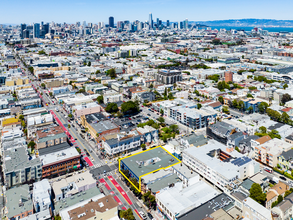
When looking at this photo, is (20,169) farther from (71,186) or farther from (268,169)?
(268,169)

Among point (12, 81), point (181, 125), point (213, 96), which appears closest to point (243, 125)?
point (181, 125)

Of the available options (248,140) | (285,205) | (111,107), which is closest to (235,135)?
(248,140)

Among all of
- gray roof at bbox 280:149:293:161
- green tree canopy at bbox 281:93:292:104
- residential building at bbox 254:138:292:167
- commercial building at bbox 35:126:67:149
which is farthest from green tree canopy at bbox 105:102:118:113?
green tree canopy at bbox 281:93:292:104

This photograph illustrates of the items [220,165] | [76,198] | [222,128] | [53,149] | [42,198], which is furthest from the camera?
[222,128]

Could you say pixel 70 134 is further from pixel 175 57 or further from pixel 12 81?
pixel 175 57

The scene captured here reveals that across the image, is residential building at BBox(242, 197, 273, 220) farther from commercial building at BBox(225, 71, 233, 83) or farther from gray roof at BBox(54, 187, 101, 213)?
commercial building at BBox(225, 71, 233, 83)

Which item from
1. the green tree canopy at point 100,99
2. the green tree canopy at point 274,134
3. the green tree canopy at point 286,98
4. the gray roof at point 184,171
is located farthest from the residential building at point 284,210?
the green tree canopy at point 100,99
